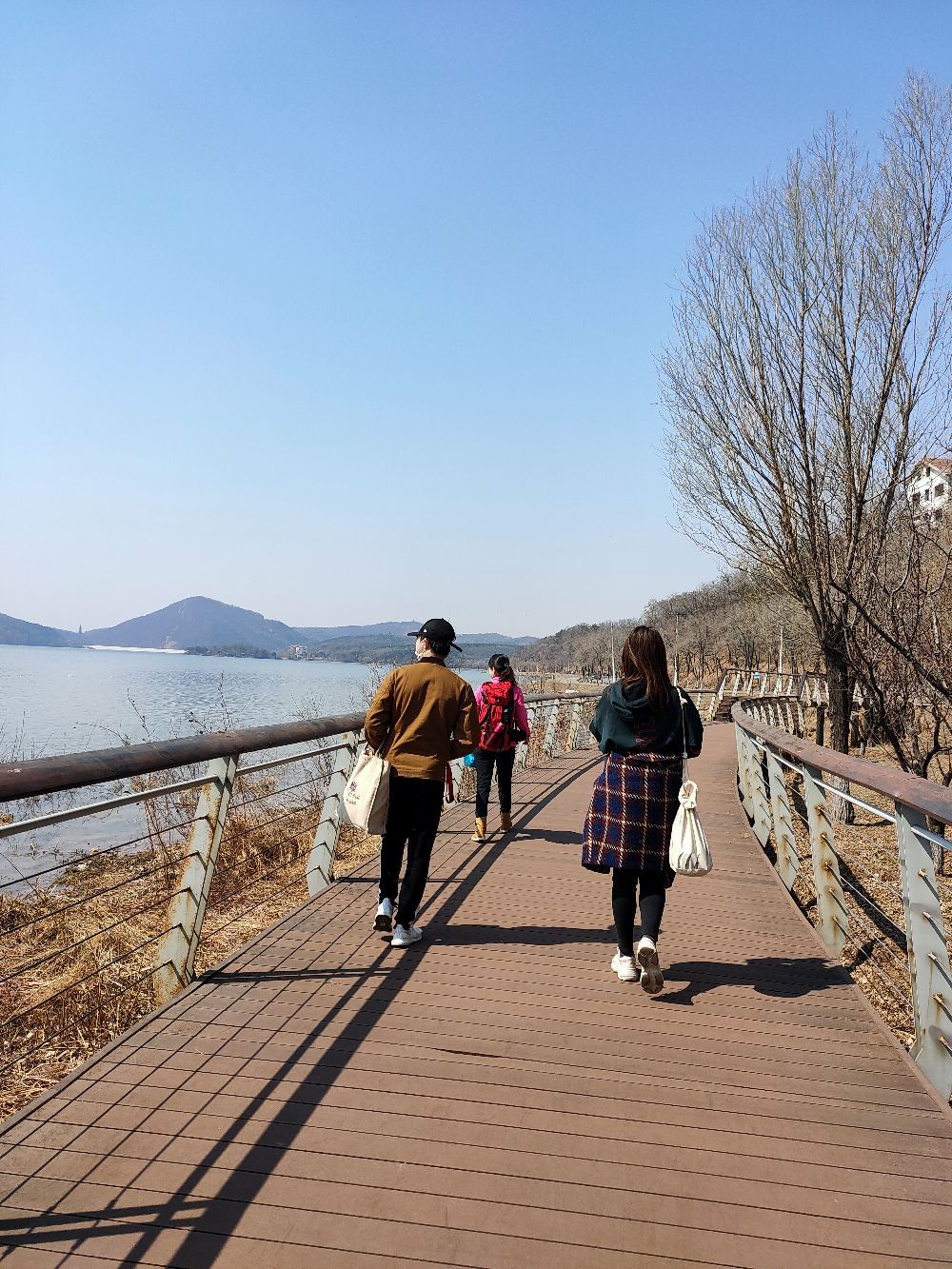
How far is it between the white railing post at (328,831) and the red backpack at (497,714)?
2.04 metres

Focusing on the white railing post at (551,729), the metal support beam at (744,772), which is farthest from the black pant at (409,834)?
the white railing post at (551,729)

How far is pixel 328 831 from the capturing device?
19.2 feet

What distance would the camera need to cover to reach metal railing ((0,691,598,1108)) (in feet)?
10.3

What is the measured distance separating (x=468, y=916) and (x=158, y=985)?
1950mm

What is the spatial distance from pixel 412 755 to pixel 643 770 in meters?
1.19

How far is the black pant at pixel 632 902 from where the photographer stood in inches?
165

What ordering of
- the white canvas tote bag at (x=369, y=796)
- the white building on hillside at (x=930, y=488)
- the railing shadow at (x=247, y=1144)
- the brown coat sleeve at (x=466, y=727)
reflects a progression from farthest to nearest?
1. the white building on hillside at (x=930, y=488)
2. the brown coat sleeve at (x=466, y=727)
3. the white canvas tote bag at (x=369, y=796)
4. the railing shadow at (x=247, y=1144)

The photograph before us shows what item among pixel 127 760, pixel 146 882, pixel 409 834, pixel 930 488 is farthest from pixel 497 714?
pixel 930 488

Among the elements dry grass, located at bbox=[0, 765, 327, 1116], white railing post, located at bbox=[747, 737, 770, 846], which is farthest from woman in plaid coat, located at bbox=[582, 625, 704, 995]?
white railing post, located at bbox=[747, 737, 770, 846]

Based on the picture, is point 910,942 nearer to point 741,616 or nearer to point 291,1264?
point 291,1264

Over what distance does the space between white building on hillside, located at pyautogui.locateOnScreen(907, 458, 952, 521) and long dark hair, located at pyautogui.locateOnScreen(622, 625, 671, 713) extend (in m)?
7.15

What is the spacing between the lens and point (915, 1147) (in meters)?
2.76

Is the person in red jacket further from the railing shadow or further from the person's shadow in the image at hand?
the person's shadow

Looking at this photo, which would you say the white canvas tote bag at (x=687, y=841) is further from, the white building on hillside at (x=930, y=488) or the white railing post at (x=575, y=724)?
the white railing post at (x=575, y=724)
